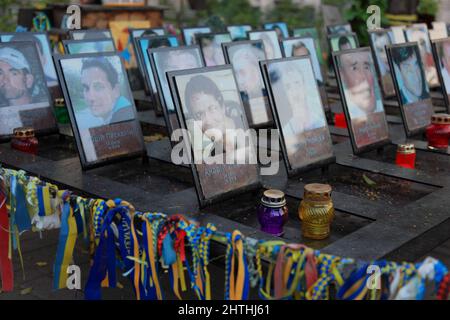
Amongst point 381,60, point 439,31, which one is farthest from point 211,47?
point 439,31

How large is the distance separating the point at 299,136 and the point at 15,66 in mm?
2612

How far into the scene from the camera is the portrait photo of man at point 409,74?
17.2ft

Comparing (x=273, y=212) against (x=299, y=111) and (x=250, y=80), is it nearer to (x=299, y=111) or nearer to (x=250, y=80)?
(x=299, y=111)

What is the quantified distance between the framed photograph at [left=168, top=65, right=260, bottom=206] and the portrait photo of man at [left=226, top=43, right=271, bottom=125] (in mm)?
1863

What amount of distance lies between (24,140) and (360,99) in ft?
9.29

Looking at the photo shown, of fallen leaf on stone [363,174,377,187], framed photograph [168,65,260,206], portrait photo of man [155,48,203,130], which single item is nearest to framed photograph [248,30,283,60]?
portrait photo of man [155,48,203,130]

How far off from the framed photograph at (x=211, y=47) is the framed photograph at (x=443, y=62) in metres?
2.37

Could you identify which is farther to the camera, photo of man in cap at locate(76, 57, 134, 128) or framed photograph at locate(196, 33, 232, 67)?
framed photograph at locate(196, 33, 232, 67)

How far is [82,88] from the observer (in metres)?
4.18

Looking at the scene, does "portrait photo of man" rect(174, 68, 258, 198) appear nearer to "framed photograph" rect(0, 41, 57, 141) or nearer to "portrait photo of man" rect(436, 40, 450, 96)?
"framed photograph" rect(0, 41, 57, 141)

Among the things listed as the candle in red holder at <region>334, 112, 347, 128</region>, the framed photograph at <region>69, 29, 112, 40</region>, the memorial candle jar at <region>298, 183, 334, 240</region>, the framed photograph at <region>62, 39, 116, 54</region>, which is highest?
the framed photograph at <region>69, 29, 112, 40</region>

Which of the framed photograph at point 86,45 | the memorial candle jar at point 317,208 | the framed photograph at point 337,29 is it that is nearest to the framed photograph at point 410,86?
the memorial candle jar at point 317,208

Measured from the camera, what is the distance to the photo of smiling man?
4.55m

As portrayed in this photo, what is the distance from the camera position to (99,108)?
4.25m
